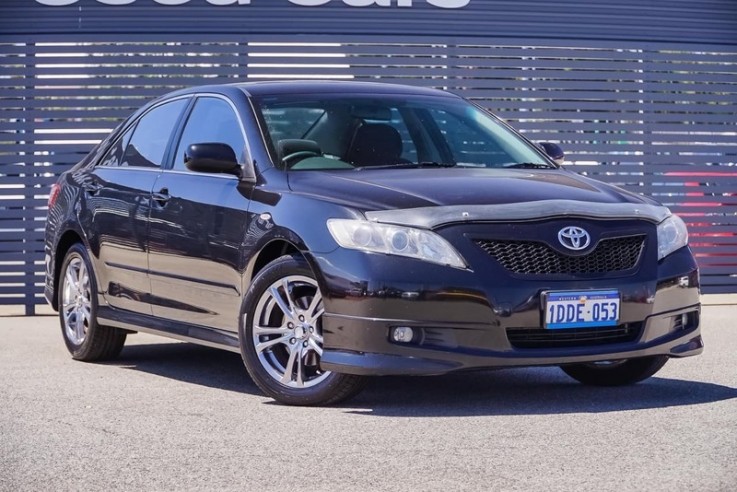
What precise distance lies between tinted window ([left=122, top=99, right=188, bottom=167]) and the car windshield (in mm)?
909

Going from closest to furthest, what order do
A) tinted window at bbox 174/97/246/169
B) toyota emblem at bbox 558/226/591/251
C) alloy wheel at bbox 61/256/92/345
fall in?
toyota emblem at bbox 558/226/591/251
tinted window at bbox 174/97/246/169
alloy wheel at bbox 61/256/92/345

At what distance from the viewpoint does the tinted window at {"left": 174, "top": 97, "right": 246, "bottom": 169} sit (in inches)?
313

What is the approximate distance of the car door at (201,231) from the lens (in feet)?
24.6

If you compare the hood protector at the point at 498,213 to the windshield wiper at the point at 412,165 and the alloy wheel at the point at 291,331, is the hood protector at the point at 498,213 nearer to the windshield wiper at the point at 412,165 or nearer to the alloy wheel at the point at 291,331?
the alloy wheel at the point at 291,331

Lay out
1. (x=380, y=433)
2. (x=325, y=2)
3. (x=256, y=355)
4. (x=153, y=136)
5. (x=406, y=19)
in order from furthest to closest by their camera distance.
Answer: (x=406, y=19) → (x=325, y=2) → (x=153, y=136) → (x=256, y=355) → (x=380, y=433)

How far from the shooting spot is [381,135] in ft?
26.0

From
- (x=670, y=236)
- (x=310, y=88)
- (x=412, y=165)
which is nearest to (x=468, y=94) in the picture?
(x=310, y=88)

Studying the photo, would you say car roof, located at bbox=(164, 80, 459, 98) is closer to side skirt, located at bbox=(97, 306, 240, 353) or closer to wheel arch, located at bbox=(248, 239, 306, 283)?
wheel arch, located at bbox=(248, 239, 306, 283)

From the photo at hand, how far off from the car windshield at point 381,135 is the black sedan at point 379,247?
0.04 ft

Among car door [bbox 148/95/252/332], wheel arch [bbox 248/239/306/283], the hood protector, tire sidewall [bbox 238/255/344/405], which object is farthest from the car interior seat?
the hood protector

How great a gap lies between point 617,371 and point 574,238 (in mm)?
1217

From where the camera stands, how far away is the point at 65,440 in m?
6.18

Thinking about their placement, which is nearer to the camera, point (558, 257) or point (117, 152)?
point (558, 257)

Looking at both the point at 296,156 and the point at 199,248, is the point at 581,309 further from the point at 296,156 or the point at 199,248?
the point at 199,248
